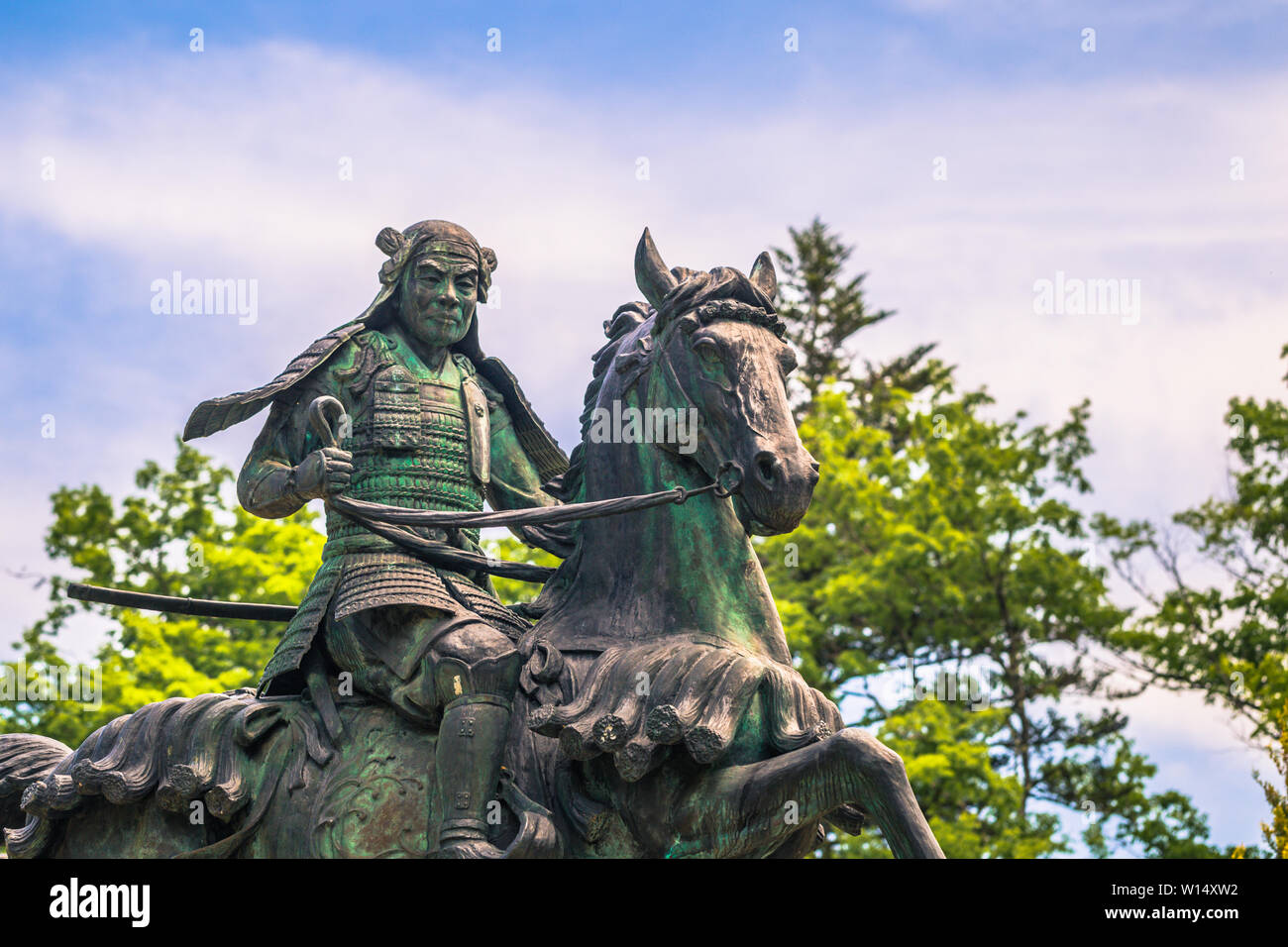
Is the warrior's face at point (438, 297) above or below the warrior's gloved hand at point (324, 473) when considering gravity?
above

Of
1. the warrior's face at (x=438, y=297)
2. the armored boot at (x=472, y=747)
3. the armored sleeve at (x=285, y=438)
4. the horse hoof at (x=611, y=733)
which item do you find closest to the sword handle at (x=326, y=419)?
the armored sleeve at (x=285, y=438)

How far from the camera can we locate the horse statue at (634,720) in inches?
217

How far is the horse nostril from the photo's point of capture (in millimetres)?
5672

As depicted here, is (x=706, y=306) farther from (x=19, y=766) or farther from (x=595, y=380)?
(x=19, y=766)

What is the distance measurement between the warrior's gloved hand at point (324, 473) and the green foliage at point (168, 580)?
1173cm

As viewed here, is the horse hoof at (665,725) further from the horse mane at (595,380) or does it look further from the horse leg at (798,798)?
the horse mane at (595,380)

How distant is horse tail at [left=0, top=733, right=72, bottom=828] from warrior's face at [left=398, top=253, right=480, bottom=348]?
2.44 meters

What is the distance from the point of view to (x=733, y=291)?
20.0ft

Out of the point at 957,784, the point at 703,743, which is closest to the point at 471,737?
the point at 703,743

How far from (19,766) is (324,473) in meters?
2.17

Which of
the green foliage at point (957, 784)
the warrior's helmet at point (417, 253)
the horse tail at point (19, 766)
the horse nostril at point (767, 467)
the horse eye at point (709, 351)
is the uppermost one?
the warrior's helmet at point (417, 253)

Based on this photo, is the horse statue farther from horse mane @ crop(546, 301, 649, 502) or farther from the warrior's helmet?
the warrior's helmet
